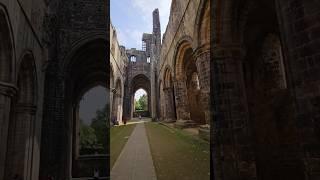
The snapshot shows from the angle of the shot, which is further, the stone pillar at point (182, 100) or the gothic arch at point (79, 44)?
the stone pillar at point (182, 100)

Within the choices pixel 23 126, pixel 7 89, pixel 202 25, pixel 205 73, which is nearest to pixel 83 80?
pixel 23 126

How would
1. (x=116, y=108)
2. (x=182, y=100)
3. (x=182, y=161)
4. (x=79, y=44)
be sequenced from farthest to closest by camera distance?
(x=182, y=100)
(x=79, y=44)
(x=116, y=108)
(x=182, y=161)

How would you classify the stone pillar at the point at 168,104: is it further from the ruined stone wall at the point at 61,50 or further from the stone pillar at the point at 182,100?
the ruined stone wall at the point at 61,50

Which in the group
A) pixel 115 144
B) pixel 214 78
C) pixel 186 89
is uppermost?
pixel 186 89

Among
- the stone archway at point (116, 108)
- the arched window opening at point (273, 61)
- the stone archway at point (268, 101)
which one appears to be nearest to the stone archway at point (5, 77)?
the stone archway at point (116, 108)

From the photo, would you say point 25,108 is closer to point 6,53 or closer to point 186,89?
point 6,53

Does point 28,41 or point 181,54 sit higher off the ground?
point 181,54

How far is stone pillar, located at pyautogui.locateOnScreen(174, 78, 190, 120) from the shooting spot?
1315 cm

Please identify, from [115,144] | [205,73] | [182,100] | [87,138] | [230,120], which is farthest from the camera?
[87,138]

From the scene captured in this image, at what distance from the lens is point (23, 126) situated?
29.9 ft

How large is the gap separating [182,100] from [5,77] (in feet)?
27.0

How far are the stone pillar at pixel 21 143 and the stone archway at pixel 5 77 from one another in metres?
1.58

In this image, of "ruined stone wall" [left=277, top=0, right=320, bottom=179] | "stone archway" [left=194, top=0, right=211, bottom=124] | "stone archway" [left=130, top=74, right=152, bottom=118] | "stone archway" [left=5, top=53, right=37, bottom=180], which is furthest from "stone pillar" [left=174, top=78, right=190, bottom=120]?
"stone archway" [left=130, top=74, right=152, bottom=118]

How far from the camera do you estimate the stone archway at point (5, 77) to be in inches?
267
